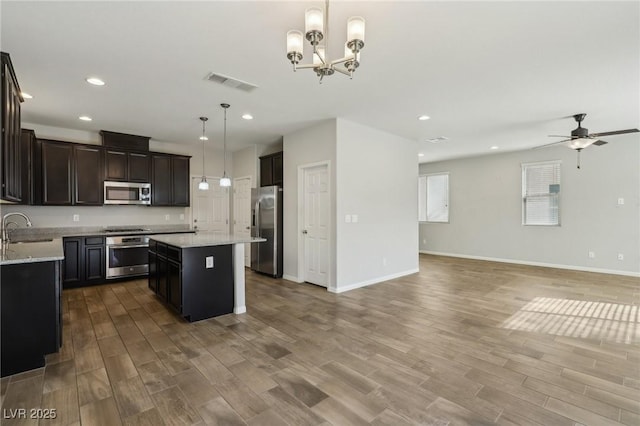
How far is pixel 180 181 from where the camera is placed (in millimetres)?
6430

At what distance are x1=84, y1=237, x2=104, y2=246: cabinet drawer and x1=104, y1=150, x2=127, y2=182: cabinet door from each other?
1.14m

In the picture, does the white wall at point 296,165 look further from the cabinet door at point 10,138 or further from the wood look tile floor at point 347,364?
the cabinet door at point 10,138

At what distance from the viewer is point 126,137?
19.1 ft

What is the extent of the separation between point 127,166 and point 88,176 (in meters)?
0.64

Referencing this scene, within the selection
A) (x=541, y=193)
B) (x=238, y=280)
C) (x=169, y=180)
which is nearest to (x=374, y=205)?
(x=238, y=280)

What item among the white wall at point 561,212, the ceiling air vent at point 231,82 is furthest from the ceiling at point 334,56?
the white wall at point 561,212

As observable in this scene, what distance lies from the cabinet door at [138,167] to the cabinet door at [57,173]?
895 millimetres

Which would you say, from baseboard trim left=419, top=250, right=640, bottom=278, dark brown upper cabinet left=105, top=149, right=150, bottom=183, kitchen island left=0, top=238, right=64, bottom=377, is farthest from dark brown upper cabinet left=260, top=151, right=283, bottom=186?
baseboard trim left=419, top=250, right=640, bottom=278

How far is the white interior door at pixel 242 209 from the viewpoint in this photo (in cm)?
692

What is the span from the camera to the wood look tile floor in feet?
6.48

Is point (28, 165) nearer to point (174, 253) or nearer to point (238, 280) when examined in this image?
point (174, 253)

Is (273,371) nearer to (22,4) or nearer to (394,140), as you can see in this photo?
(22,4)

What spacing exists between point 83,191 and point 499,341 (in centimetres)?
659

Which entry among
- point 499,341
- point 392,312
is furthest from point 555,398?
point 392,312
